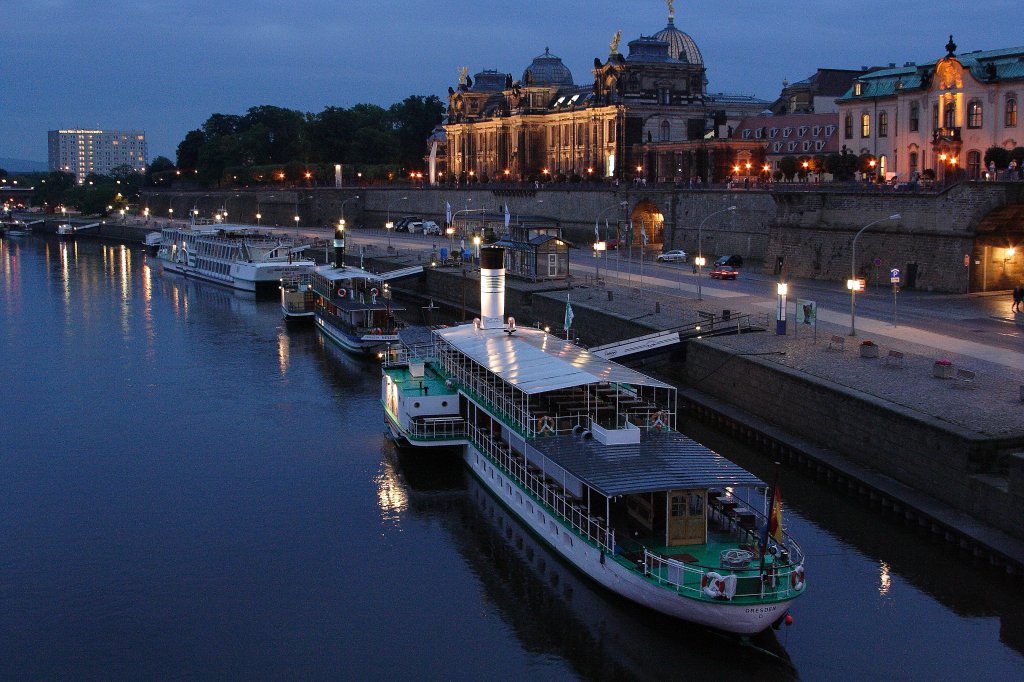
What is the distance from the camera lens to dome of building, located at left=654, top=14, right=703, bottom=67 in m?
133

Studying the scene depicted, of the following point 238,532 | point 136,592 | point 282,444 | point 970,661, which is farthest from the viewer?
point 282,444

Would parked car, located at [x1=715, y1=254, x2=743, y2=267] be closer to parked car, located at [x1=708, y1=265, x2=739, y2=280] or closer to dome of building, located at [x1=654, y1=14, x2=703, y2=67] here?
parked car, located at [x1=708, y1=265, x2=739, y2=280]

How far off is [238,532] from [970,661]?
64.3ft

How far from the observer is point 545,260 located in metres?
73.2

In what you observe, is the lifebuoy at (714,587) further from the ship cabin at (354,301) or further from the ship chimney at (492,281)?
the ship cabin at (354,301)

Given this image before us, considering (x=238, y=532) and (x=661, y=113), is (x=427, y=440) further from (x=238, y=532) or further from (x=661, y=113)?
(x=661, y=113)

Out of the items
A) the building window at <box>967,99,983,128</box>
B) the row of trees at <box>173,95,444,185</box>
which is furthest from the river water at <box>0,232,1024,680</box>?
the row of trees at <box>173,95,444,185</box>

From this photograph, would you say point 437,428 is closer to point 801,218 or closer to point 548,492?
point 548,492

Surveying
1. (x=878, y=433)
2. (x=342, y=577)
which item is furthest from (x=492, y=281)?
(x=342, y=577)

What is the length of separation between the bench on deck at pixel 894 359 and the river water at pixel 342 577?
6065mm

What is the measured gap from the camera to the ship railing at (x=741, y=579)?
2478 cm

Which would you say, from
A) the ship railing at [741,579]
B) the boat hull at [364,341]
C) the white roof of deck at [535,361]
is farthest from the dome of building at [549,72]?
the ship railing at [741,579]

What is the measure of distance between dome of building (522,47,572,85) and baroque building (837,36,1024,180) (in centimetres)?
7080

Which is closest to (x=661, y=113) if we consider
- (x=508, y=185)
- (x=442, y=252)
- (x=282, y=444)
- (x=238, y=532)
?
(x=508, y=185)
